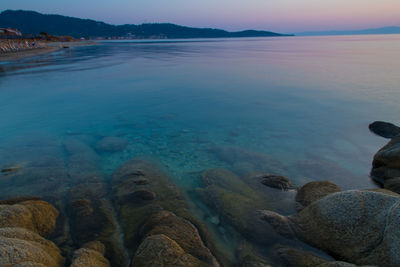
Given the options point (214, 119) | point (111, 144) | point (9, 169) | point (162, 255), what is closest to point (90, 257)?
point (162, 255)

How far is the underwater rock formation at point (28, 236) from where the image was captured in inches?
139

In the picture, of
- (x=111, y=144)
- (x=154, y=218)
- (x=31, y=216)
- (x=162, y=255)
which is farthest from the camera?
(x=111, y=144)

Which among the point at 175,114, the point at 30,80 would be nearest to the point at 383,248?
the point at 175,114

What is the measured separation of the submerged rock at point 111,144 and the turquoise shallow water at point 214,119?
0.98 ft

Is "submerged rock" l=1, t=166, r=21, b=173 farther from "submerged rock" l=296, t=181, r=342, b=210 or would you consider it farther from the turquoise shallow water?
"submerged rock" l=296, t=181, r=342, b=210

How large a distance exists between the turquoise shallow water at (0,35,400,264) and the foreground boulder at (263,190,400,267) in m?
2.33

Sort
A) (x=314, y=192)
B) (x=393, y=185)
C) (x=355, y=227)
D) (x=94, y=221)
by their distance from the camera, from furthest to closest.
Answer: (x=393, y=185)
(x=314, y=192)
(x=94, y=221)
(x=355, y=227)

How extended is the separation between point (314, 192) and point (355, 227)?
6.02 ft

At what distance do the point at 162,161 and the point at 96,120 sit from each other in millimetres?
7248

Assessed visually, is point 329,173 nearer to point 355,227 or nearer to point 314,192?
point 314,192

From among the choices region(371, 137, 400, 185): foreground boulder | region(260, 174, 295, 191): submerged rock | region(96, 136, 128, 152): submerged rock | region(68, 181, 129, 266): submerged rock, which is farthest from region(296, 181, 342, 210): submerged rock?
region(96, 136, 128, 152): submerged rock

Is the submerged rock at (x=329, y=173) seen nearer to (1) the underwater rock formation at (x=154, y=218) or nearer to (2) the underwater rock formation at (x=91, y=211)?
(1) the underwater rock formation at (x=154, y=218)

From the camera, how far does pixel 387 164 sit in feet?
24.7

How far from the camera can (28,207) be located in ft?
17.7
